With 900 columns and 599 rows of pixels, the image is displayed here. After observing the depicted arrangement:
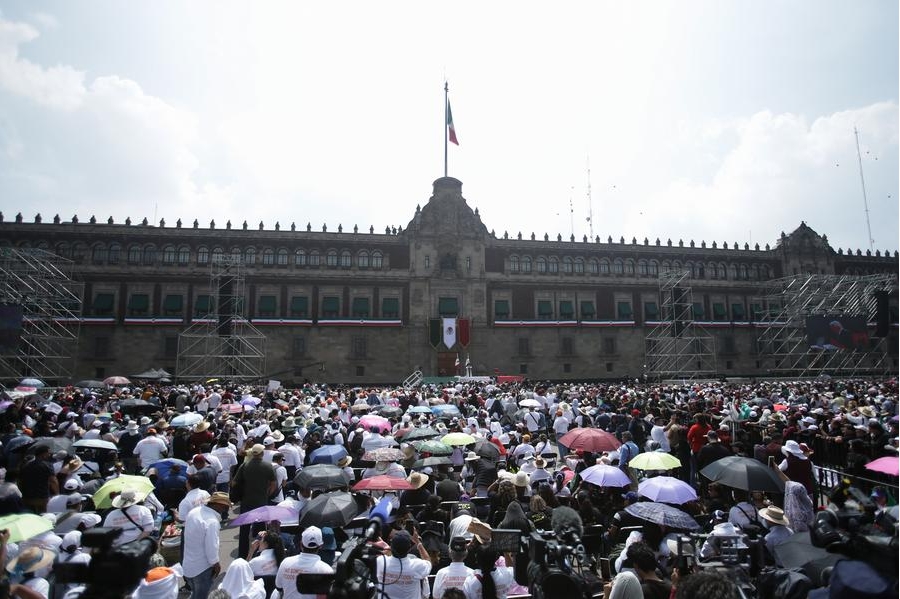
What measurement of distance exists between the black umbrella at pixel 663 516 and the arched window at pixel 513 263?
38277 millimetres

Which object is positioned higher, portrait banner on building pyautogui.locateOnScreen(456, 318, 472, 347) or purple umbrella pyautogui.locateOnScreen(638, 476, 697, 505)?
portrait banner on building pyautogui.locateOnScreen(456, 318, 472, 347)

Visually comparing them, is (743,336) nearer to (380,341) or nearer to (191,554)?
(380,341)

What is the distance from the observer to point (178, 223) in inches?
1633

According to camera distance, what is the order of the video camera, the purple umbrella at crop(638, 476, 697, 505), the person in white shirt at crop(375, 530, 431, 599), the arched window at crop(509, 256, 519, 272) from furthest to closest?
1. the arched window at crop(509, 256, 519, 272)
2. the purple umbrella at crop(638, 476, 697, 505)
3. the person in white shirt at crop(375, 530, 431, 599)
4. the video camera

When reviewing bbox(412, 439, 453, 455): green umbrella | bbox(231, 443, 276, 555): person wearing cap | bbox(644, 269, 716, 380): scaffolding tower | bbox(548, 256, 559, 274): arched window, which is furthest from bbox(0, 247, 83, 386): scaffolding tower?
bbox(644, 269, 716, 380): scaffolding tower

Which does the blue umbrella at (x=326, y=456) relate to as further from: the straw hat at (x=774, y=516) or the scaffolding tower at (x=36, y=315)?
the scaffolding tower at (x=36, y=315)

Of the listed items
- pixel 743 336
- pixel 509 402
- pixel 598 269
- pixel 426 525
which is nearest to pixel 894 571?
pixel 426 525

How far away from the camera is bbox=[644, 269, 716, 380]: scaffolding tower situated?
43.0m

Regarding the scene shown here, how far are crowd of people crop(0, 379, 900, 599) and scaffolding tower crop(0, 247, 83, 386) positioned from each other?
55.7 ft

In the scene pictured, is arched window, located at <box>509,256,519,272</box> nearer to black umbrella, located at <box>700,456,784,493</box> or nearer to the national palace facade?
the national palace facade

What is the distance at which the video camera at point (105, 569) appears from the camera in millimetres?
3412

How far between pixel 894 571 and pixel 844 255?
60.2 metres

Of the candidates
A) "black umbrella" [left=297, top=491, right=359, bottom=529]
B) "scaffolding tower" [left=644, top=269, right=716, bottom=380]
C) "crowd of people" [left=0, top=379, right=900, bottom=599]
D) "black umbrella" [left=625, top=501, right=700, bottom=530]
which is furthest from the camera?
"scaffolding tower" [left=644, top=269, right=716, bottom=380]

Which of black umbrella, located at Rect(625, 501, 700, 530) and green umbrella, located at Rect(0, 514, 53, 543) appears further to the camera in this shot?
black umbrella, located at Rect(625, 501, 700, 530)
